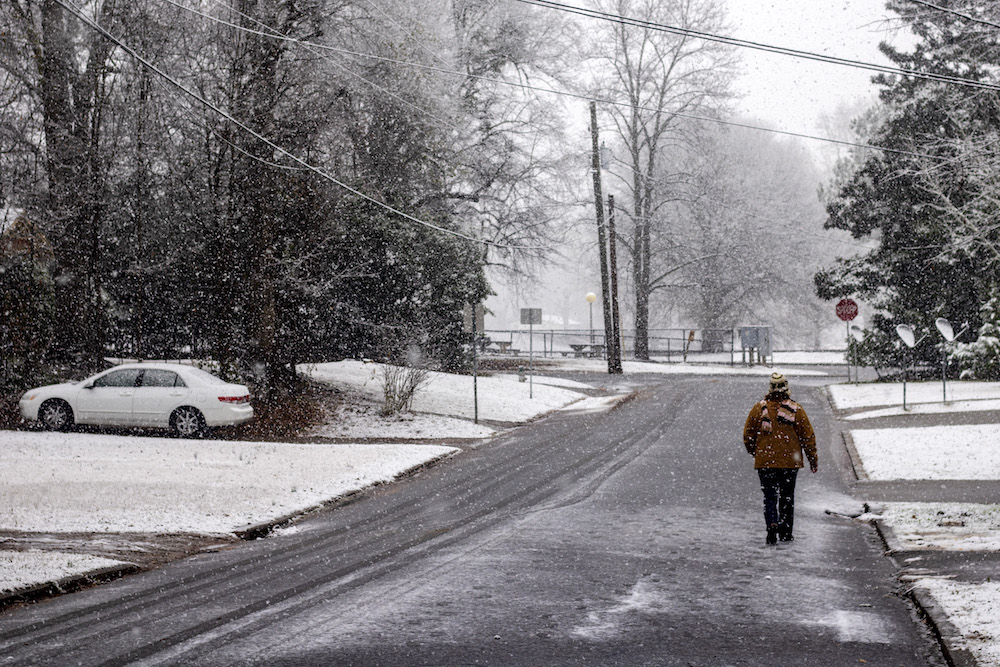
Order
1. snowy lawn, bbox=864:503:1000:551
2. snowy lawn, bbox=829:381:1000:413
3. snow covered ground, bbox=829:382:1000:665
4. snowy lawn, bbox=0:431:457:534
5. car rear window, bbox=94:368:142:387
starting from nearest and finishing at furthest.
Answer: snow covered ground, bbox=829:382:1000:665
snowy lawn, bbox=864:503:1000:551
snowy lawn, bbox=0:431:457:534
car rear window, bbox=94:368:142:387
snowy lawn, bbox=829:381:1000:413

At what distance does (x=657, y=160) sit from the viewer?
62.2m

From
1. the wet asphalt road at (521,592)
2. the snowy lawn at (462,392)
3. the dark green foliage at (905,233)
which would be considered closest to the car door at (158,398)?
the snowy lawn at (462,392)

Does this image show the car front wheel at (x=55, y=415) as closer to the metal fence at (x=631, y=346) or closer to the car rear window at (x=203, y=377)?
the car rear window at (x=203, y=377)

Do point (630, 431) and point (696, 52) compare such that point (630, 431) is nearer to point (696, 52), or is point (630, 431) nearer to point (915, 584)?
point (915, 584)

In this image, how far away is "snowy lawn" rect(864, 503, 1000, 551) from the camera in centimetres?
1056

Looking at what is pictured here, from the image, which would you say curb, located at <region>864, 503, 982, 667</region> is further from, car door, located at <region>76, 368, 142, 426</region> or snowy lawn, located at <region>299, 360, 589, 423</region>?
snowy lawn, located at <region>299, 360, 589, 423</region>

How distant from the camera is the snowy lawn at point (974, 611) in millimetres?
6680

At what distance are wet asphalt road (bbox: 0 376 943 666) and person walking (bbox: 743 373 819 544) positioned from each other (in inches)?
16.9

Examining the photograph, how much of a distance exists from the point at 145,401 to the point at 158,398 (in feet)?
0.99

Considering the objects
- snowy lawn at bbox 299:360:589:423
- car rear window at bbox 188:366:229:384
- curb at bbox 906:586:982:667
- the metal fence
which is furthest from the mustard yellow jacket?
the metal fence

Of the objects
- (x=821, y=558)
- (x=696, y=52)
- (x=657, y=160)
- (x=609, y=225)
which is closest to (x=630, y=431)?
(x=821, y=558)

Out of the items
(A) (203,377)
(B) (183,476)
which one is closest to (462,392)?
(A) (203,377)

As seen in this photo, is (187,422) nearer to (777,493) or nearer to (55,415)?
(55,415)

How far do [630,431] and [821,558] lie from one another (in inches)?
486
